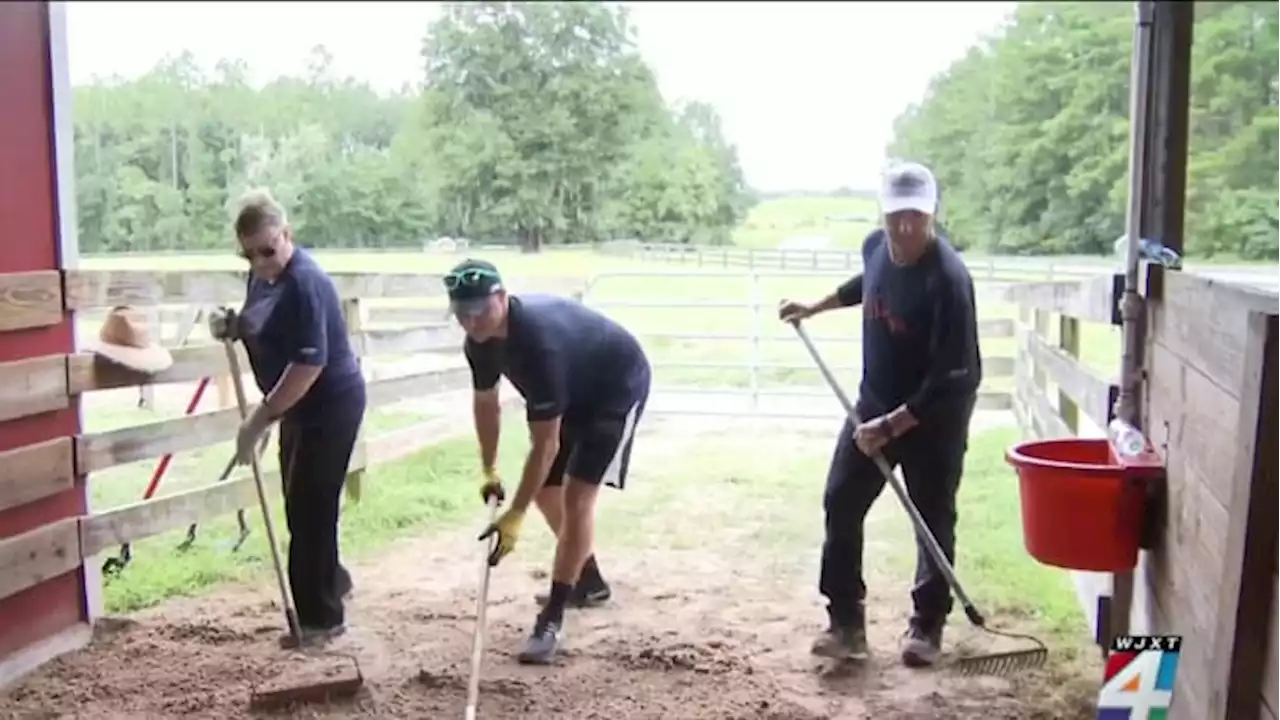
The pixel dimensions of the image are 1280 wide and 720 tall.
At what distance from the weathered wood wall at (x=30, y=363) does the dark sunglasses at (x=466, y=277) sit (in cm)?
104

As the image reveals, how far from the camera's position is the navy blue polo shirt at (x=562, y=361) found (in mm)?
2664

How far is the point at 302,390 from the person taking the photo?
2828 mm

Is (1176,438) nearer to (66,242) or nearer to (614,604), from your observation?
(614,604)

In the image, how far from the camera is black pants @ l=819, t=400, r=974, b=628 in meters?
2.79

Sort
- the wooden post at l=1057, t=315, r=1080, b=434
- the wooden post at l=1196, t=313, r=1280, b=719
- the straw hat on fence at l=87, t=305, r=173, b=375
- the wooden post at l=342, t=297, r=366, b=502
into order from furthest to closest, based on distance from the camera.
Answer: the wooden post at l=342, t=297, r=366, b=502 < the wooden post at l=1057, t=315, r=1080, b=434 < the straw hat on fence at l=87, t=305, r=173, b=375 < the wooden post at l=1196, t=313, r=1280, b=719

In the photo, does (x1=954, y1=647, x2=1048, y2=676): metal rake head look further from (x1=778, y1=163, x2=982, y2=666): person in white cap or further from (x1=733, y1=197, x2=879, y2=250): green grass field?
(x1=733, y1=197, x2=879, y2=250): green grass field

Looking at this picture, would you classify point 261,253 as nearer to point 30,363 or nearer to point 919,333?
point 30,363

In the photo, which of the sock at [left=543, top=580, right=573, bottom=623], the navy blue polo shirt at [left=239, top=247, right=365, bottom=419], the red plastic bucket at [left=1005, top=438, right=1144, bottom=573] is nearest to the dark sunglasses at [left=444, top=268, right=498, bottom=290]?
the navy blue polo shirt at [left=239, top=247, right=365, bottom=419]

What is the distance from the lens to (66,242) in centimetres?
293

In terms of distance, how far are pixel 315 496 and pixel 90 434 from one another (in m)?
0.64

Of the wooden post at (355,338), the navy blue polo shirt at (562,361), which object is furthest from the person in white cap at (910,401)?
the wooden post at (355,338)

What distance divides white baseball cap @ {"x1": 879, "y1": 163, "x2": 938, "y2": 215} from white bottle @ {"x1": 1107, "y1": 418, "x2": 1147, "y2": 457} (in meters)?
0.64

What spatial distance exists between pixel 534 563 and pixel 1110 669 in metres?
2.21

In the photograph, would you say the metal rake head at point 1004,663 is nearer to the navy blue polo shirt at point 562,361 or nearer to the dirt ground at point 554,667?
the dirt ground at point 554,667
